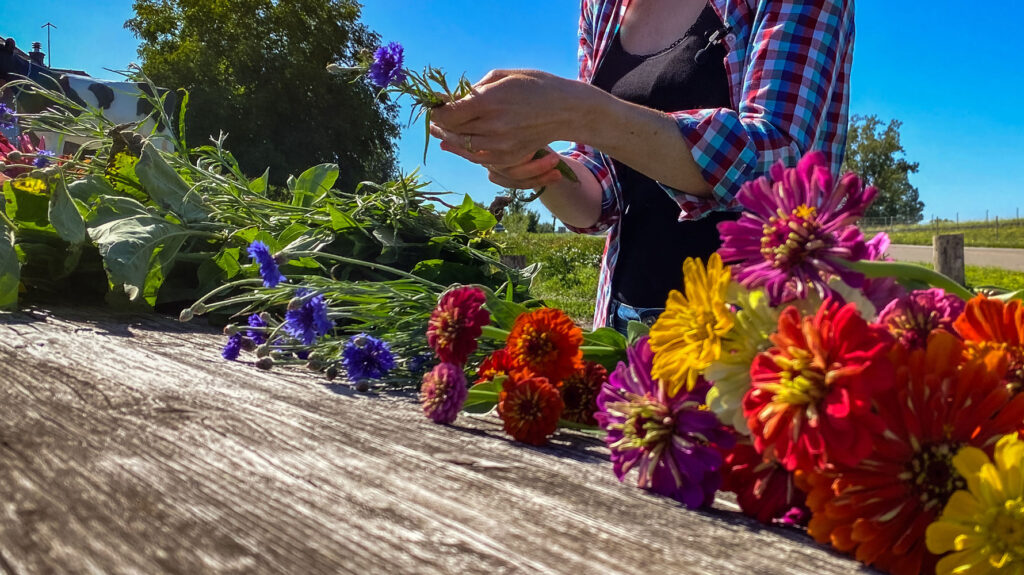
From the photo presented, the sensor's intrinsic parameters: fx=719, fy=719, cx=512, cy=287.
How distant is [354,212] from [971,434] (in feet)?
4.71

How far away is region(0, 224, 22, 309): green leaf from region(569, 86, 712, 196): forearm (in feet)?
4.22

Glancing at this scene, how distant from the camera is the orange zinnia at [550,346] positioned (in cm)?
88

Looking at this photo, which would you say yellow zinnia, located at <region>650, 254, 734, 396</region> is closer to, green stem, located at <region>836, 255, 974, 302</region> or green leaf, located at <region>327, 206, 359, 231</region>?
green stem, located at <region>836, 255, 974, 302</region>

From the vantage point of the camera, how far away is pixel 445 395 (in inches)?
33.9

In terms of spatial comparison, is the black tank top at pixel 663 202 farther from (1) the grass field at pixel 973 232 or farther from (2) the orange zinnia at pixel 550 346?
(1) the grass field at pixel 973 232

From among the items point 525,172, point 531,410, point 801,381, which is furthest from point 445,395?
point 525,172

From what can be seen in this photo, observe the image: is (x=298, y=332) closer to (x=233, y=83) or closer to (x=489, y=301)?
(x=489, y=301)

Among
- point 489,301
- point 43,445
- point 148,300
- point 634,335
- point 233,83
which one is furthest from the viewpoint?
point 233,83

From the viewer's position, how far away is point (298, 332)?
1172 mm

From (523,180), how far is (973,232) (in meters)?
51.0

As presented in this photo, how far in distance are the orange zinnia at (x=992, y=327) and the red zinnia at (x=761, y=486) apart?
0.55 feet

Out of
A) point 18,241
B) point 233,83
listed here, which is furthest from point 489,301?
point 233,83

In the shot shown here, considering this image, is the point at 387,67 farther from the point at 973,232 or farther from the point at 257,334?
the point at 973,232

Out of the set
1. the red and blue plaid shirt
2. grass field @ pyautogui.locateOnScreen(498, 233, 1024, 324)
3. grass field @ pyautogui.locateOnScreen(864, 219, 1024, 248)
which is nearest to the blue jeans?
the red and blue plaid shirt
